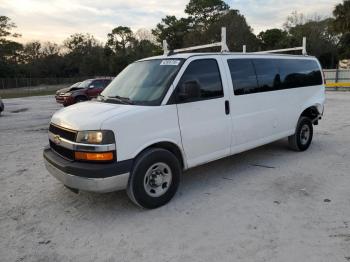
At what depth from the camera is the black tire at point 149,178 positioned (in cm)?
407

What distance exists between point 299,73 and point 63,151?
4.99 meters

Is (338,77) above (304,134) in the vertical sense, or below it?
above

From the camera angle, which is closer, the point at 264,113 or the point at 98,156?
the point at 98,156

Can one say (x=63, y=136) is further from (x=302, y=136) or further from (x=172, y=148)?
(x=302, y=136)

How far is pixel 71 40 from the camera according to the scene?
252 feet

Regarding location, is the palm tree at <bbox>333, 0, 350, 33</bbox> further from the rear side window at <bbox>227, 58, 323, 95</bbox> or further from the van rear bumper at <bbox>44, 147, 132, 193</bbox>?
the van rear bumper at <bbox>44, 147, 132, 193</bbox>

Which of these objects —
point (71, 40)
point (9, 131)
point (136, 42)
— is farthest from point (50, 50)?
point (9, 131)

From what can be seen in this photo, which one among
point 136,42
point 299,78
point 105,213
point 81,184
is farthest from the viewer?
point 136,42

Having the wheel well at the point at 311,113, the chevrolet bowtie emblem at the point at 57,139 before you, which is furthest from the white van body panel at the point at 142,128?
the wheel well at the point at 311,113

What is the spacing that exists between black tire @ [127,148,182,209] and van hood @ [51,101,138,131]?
65 cm

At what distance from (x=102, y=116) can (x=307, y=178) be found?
3.53 metres

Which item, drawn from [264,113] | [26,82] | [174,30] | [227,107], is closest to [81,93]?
[264,113]

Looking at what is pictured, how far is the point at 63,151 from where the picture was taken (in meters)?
4.29

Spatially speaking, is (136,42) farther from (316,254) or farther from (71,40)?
(316,254)
